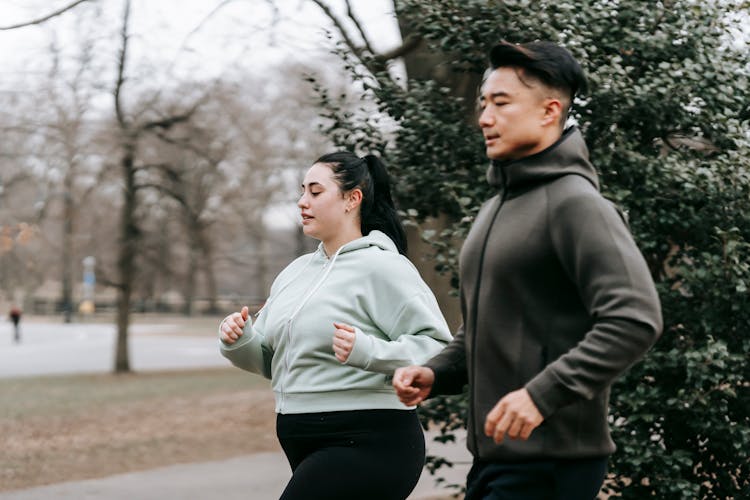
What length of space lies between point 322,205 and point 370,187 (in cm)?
22

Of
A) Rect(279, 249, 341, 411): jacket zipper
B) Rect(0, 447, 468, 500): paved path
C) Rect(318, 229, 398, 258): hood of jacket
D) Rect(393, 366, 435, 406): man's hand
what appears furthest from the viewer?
Rect(0, 447, 468, 500): paved path

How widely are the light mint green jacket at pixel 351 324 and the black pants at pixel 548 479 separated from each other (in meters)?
0.89

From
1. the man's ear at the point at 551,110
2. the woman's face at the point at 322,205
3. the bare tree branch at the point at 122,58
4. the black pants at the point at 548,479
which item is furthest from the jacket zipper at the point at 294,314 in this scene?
the bare tree branch at the point at 122,58

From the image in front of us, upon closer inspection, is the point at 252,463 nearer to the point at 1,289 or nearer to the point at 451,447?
the point at 451,447

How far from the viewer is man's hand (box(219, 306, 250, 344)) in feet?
11.5

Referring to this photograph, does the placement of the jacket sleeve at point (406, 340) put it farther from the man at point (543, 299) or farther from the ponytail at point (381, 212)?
the man at point (543, 299)

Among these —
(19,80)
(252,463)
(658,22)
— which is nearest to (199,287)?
(19,80)

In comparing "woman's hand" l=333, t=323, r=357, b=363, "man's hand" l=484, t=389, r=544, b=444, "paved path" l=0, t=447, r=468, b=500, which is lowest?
"paved path" l=0, t=447, r=468, b=500

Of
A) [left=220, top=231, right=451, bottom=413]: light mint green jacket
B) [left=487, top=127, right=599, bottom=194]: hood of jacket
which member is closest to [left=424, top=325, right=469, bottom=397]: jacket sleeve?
[left=487, top=127, right=599, bottom=194]: hood of jacket

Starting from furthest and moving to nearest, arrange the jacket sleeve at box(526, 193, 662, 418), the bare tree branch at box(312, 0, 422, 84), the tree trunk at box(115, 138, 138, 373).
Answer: the tree trunk at box(115, 138, 138, 373)
the bare tree branch at box(312, 0, 422, 84)
the jacket sleeve at box(526, 193, 662, 418)

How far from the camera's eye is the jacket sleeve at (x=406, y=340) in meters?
3.13

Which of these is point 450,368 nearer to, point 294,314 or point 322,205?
point 294,314

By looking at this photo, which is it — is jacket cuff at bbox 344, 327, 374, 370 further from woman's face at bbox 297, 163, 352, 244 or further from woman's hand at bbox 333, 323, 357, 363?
woman's face at bbox 297, 163, 352, 244

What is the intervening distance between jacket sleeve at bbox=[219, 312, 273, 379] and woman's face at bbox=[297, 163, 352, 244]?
0.41 m
